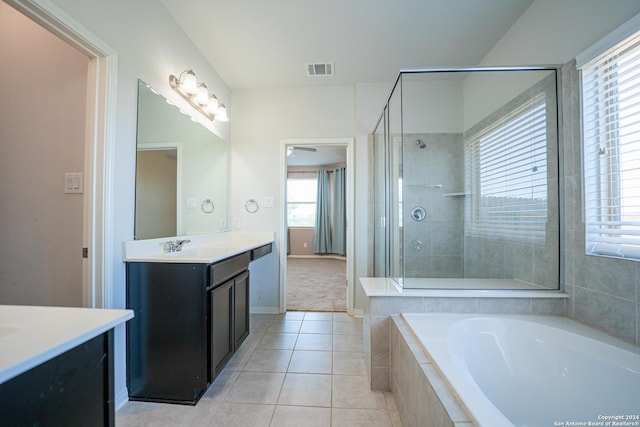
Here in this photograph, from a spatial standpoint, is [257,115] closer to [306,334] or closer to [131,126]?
[131,126]

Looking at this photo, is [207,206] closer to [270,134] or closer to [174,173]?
[174,173]

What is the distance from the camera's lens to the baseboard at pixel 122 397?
1455 millimetres

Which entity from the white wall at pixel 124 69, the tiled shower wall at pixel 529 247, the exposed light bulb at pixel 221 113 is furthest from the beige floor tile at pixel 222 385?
the exposed light bulb at pixel 221 113

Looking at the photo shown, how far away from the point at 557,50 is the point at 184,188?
2.74 m

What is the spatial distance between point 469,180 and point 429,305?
58.6 inches

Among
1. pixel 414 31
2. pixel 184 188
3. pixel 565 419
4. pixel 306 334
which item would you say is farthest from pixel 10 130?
pixel 565 419

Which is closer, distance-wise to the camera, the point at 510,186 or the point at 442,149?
the point at 510,186

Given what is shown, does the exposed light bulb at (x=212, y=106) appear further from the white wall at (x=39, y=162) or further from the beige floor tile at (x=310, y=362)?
the beige floor tile at (x=310, y=362)

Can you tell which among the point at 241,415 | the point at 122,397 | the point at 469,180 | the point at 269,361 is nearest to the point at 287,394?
the point at 241,415

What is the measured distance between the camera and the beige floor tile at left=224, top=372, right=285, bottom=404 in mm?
1551

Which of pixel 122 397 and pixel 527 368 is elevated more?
pixel 527 368

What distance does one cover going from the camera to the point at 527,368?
4.19 feet

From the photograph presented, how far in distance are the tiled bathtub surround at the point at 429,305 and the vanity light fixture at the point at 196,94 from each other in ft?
6.81

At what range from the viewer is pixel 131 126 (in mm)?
1599
